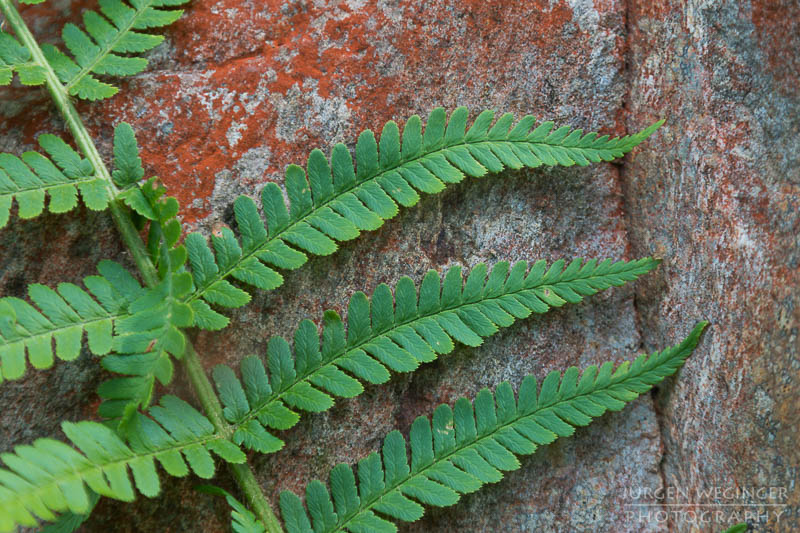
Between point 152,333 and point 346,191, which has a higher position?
point 346,191

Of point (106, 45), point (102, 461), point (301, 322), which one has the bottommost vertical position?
point (102, 461)

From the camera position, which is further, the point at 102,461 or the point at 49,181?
the point at 49,181

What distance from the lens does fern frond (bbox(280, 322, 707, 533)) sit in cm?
195

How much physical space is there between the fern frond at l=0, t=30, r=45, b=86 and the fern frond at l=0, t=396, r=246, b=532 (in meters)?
1.01

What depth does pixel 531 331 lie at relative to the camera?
2.30 meters

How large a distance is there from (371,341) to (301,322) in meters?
0.21

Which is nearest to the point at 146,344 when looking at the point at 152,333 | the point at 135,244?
the point at 152,333

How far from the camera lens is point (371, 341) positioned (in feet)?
6.52

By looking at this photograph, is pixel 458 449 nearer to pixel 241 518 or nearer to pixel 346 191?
pixel 241 518

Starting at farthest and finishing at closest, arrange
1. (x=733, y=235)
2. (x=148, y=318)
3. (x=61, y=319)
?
1. (x=733, y=235)
2. (x=61, y=319)
3. (x=148, y=318)

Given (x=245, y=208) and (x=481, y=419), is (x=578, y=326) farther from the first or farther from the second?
(x=245, y=208)

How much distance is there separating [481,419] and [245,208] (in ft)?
3.05

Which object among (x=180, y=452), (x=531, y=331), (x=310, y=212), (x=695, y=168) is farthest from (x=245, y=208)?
(x=695, y=168)

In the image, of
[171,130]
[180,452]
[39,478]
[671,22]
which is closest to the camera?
[39,478]
